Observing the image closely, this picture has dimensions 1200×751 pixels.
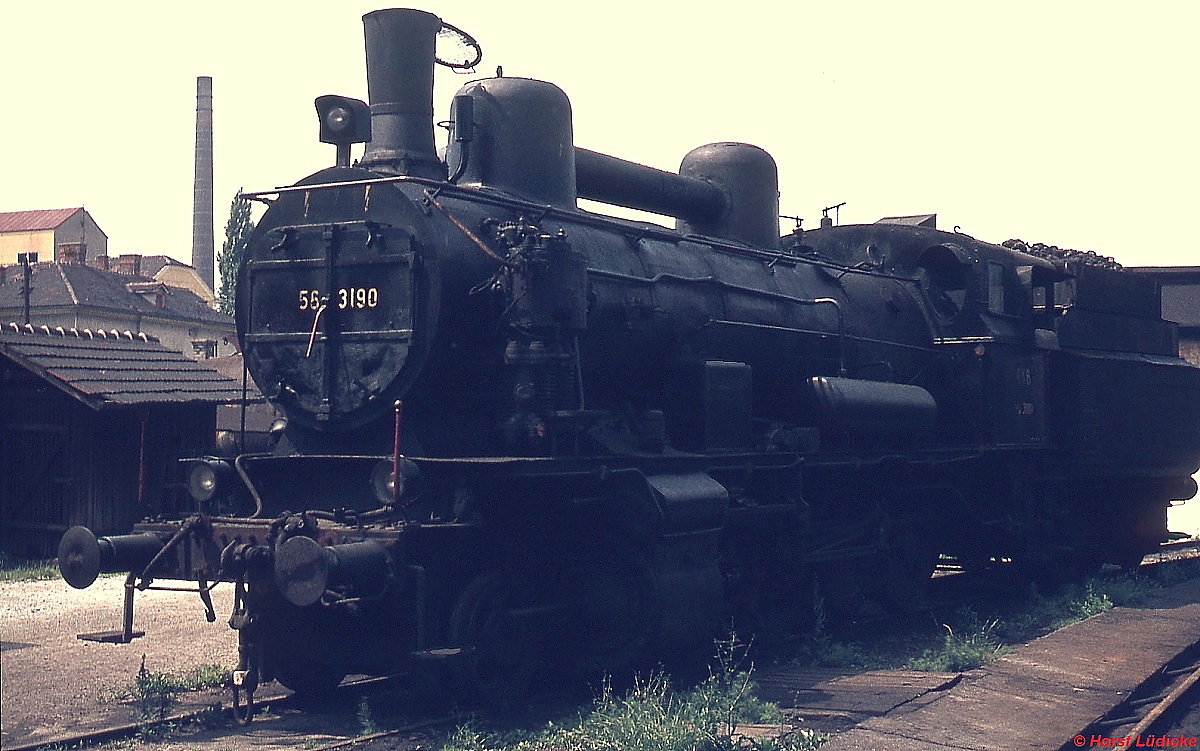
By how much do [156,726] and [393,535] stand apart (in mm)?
2011

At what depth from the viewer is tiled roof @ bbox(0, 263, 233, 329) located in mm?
45031

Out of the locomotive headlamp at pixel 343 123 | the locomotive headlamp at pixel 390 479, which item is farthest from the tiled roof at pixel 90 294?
the locomotive headlamp at pixel 390 479

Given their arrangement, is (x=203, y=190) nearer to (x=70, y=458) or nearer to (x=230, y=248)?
(x=230, y=248)

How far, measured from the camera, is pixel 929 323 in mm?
14766

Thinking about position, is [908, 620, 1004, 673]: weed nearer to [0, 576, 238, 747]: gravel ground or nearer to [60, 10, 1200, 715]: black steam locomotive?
[60, 10, 1200, 715]: black steam locomotive

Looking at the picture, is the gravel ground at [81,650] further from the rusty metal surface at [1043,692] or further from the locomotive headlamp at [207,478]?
the rusty metal surface at [1043,692]

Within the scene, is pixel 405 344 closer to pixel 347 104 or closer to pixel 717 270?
pixel 347 104

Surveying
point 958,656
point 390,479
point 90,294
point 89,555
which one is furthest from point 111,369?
point 90,294

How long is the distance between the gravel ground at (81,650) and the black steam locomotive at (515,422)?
1.06 metres

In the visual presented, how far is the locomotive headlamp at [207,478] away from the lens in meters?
8.92

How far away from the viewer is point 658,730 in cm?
764

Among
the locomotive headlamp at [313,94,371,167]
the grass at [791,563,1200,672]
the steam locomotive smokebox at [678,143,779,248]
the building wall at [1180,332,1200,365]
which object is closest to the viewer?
the locomotive headlamp at [313,94,371,167]

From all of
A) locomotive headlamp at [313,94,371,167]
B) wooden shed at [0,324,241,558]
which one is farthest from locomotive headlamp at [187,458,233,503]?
wooden shed at [0,324,241,558]

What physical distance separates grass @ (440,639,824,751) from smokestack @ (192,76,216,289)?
4404cm
